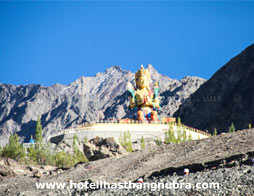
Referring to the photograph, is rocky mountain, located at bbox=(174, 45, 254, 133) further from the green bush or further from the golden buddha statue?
the green bush

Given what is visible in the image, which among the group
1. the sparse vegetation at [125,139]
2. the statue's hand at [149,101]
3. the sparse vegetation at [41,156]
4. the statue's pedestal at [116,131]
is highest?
the statue's hand at [149,101]

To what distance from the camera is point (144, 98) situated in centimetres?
4284

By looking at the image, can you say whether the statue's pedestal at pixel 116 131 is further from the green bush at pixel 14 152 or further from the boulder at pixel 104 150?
the boulder at pixel 104 150

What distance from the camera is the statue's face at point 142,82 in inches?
1724

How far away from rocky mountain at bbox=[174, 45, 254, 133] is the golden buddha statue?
3879 centimetres

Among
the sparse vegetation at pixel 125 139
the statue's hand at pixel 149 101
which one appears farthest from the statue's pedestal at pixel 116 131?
the statue's hand at pixel 149 101

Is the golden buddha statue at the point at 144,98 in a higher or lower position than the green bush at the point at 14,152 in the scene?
→ higher

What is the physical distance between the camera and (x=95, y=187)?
18719 millimetres

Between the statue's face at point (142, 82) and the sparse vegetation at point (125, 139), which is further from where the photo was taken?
the statue's face at point (142, 82)

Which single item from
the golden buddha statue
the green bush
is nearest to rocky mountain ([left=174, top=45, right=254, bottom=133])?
the golden buddha statue

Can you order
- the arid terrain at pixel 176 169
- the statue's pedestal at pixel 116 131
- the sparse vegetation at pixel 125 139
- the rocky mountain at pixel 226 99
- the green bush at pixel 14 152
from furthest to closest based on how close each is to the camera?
the rocky mountain at pixel 226 99, the statue's pedestal at pixel 116 131, the sparse vegetation at pixel 125 139, the green bush at pixel 14 152, the arid terrain at pixel 176 169

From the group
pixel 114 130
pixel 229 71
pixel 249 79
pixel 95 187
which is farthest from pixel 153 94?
pixel 229 71

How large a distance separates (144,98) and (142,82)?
5.79 feet

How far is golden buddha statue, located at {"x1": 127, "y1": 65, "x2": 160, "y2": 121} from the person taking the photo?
42.7 meters
